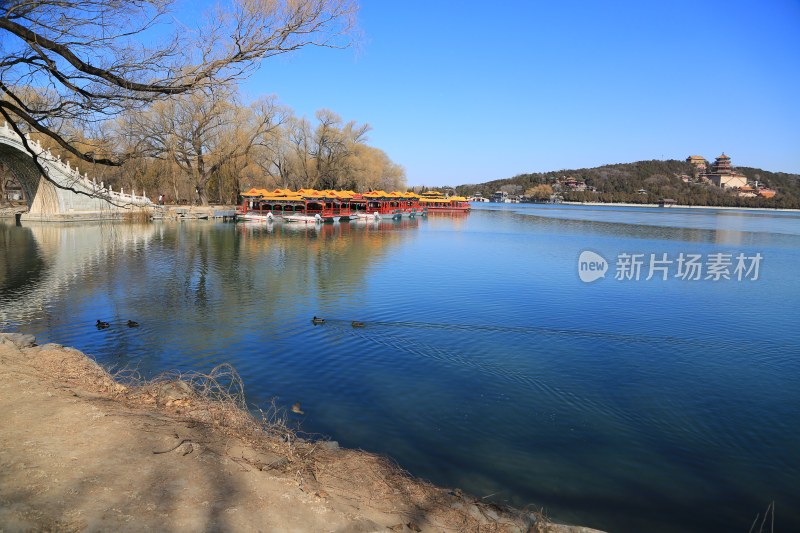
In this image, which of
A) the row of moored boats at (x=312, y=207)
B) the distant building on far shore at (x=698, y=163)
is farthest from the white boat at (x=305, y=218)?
the distant building on far shore at (x=698, y=163)

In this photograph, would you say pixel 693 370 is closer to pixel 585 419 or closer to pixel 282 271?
pixel 585 419

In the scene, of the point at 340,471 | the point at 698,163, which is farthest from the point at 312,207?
the point at 698,163

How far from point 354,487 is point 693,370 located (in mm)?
→ 7231

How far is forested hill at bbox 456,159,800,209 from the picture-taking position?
12406cm

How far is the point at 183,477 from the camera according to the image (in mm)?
3748

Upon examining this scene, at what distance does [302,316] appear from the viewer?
12008 mm

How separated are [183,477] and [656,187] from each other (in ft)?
528

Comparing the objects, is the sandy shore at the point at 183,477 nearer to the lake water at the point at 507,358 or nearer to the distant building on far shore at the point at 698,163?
the lake water at the point at 507,358

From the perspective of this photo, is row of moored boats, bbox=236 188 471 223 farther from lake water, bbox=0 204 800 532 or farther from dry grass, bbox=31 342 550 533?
dry grass, bbox=31 342 550 533

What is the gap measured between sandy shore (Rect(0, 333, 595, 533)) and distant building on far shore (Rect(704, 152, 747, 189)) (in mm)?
159965

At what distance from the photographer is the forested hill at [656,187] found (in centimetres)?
12406

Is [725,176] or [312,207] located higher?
[725,176]

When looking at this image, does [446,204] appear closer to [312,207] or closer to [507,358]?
[312,207]

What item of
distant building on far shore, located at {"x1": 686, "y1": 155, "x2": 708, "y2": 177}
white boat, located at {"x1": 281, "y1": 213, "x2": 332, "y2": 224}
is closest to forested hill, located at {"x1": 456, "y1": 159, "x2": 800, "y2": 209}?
distant building on far shore, located at {"x1": 686, "y1": 155, "x2": 708, "y2": 177}
